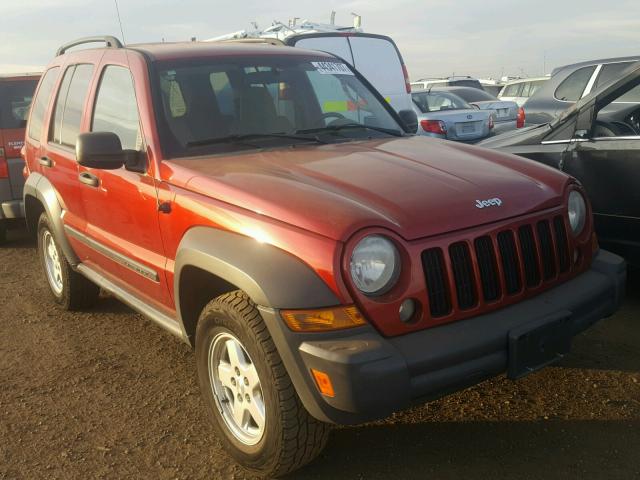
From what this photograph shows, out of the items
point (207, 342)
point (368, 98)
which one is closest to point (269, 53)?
point (368, 98)

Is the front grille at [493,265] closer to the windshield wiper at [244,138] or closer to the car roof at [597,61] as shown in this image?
the windshield wiper at [244,138]

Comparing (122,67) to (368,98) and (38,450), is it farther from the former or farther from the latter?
(38,450)

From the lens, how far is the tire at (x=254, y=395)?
2580 mm

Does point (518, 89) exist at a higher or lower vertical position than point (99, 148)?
lower

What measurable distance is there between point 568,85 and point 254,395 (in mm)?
7373

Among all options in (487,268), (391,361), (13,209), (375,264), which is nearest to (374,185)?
(375,264)

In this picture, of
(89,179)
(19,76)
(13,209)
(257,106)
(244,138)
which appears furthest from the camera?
(19,76)

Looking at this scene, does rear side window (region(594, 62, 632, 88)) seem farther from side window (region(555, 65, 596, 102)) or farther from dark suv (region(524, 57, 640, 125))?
side window (region(555, 65, 596, 102))

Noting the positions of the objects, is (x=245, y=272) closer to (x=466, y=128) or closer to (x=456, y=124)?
(x=456, y=124)

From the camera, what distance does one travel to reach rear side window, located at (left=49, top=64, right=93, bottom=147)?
171 inches

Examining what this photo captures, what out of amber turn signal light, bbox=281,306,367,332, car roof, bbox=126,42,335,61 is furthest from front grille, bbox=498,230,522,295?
car roof, bbox=126,42,335,61

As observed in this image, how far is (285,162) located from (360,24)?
28.1 feet

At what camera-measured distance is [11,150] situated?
24.2ft

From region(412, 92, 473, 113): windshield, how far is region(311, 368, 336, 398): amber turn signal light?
35.4 feet
